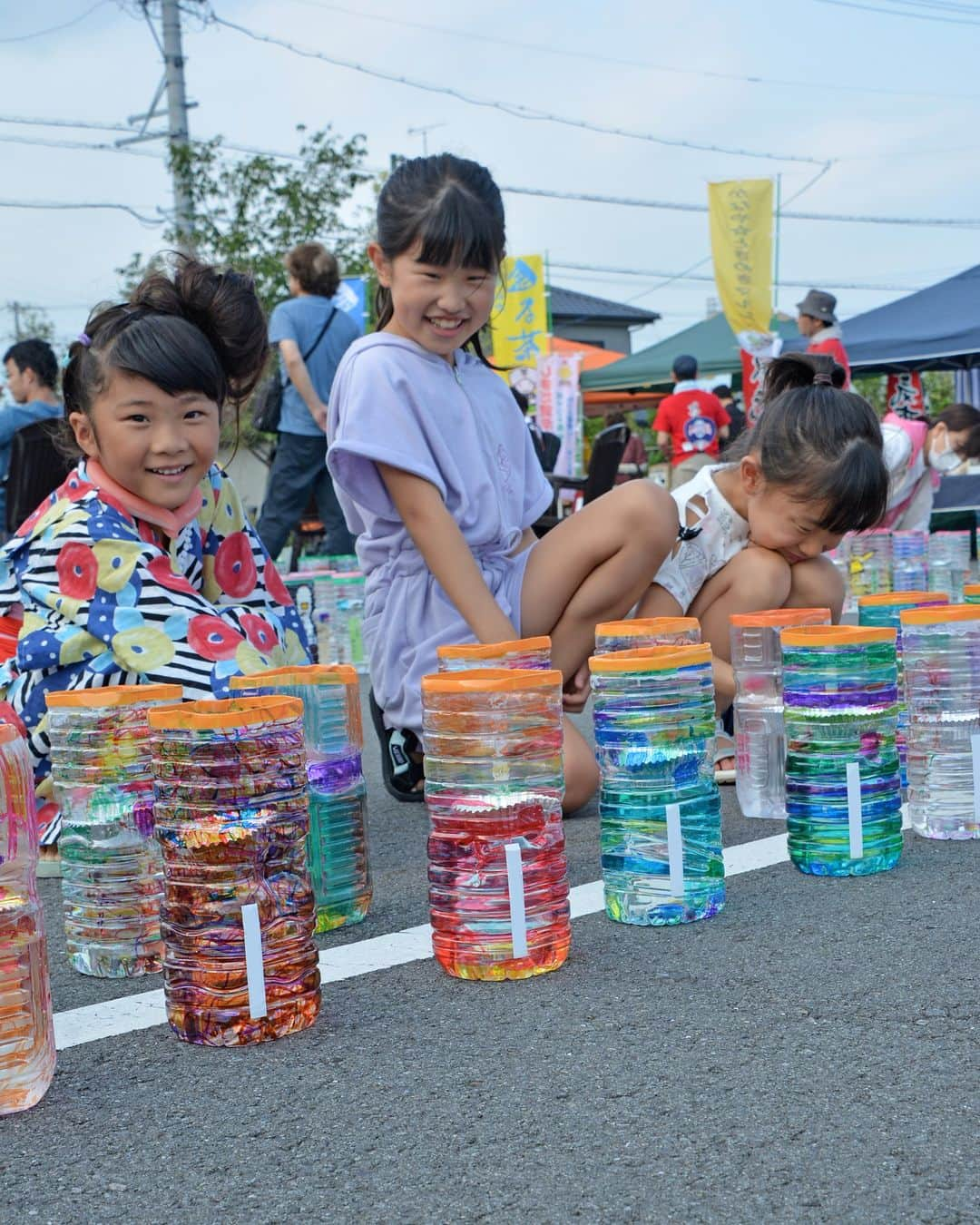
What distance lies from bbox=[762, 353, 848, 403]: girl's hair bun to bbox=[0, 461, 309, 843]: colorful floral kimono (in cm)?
187

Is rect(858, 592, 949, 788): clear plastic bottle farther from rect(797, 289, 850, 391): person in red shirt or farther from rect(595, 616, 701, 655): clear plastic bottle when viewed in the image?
rect(797, 289, 850, 391): person in red shirt

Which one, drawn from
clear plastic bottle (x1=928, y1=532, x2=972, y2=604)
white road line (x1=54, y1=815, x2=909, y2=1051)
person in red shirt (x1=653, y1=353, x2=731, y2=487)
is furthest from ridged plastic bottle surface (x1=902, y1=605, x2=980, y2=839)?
person in red shirt (x1=653, y1=353, x2=731, y2=487)

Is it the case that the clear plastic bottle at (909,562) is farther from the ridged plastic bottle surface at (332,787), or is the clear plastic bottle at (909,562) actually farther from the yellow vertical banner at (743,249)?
the yellow vertical banner at (743,249)

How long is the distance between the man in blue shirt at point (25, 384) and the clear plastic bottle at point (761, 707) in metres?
4.99

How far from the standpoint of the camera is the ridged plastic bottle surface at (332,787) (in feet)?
8.25

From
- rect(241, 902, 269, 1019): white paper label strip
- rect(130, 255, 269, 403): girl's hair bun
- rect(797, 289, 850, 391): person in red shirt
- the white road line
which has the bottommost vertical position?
the white road line

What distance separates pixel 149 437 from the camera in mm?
3004

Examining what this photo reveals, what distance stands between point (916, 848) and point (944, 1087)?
1274 millimetres

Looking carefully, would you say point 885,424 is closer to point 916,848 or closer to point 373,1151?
point 916,848

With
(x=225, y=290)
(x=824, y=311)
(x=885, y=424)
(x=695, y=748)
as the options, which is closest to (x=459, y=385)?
(x=225, y=290)

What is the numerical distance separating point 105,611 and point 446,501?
0.99m

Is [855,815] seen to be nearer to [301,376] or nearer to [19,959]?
[19,959]

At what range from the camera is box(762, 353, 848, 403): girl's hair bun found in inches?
159

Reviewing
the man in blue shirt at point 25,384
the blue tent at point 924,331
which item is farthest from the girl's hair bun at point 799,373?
the blue tent at point 924,331
